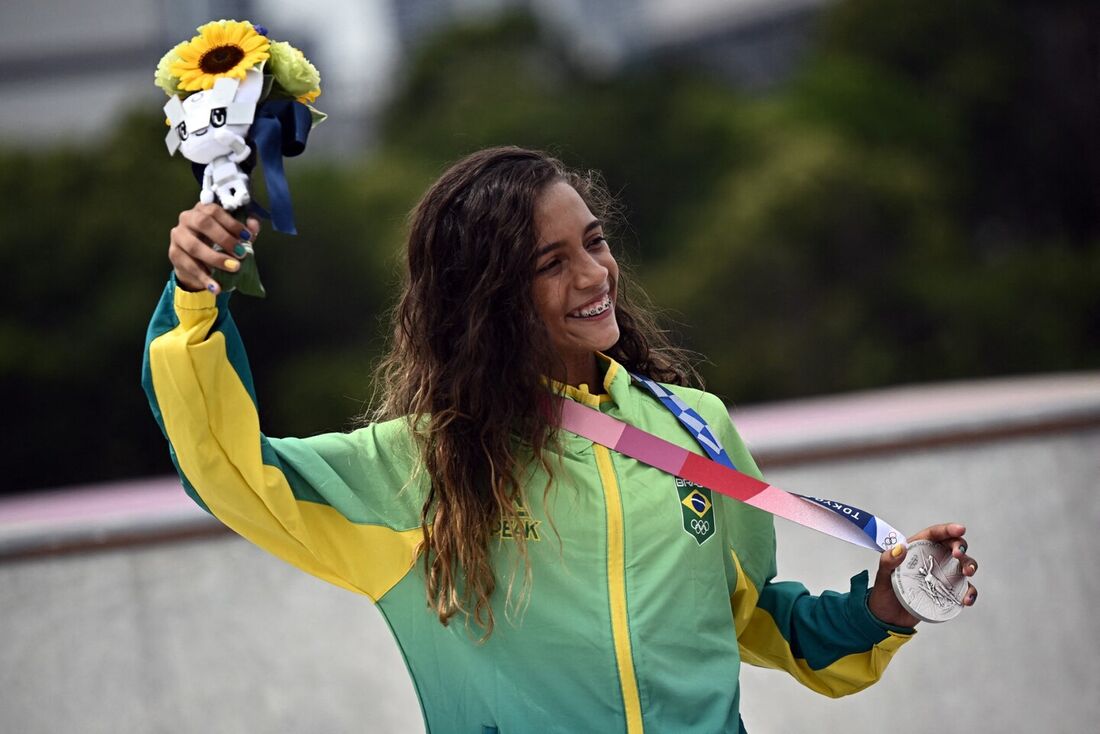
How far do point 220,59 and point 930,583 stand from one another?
4.77ft

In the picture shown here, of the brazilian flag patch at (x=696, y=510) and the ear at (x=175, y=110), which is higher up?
the ear at (x=175, y=110)

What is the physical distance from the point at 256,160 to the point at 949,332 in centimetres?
2181

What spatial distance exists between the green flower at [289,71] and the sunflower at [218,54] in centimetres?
3

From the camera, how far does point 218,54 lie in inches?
84.8

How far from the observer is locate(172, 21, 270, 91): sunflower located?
212 cm

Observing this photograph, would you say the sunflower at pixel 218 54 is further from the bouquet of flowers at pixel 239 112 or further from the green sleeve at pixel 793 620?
the green sleeve at pixel 793 620

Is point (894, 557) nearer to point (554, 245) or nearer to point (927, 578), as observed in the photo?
point (927, 578)

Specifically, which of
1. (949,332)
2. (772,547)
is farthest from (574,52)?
(772,547)

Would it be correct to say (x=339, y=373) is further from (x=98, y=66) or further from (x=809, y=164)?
(x=98, y=66)

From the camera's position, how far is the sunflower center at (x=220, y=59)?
2137mm

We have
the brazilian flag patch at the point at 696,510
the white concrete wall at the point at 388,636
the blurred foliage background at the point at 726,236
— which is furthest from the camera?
the blurred foliage background at the point at 726,236

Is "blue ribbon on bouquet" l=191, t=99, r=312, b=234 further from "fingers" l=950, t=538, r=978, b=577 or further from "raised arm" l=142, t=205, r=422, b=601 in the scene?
"fingers" l=950, t=538, r=978, b=577

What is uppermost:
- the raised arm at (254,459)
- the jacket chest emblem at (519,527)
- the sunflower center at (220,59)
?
the sunflower center at (220,59)

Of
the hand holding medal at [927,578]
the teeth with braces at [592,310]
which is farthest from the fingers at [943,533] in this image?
the teeth with braces at [592,310]
